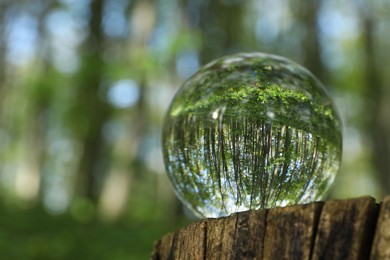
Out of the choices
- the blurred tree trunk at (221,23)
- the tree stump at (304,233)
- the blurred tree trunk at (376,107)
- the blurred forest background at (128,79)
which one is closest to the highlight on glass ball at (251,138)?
the tree stump at (304,233)

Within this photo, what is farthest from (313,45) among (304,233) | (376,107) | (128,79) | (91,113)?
(304,233)

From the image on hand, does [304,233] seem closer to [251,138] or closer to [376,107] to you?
[251,138]

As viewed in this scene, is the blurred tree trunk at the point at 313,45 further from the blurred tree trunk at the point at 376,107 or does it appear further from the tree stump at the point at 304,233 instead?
the tree stump at the point at 304,233

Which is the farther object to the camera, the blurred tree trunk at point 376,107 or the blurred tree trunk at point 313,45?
the blurred tree trunk at point 313,45

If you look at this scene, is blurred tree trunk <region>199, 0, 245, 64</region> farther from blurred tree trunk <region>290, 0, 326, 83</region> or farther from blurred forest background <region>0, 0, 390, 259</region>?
blurred tree trunk <region>290, 0, 326, 83</region>

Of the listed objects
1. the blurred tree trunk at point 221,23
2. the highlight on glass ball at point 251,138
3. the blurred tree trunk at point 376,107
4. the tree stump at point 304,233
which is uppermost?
the blurred tree trunk at point 221,23

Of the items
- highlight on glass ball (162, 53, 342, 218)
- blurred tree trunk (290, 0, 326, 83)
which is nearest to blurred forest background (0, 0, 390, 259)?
blurred tree trunk (290, 0, 326, 83)
